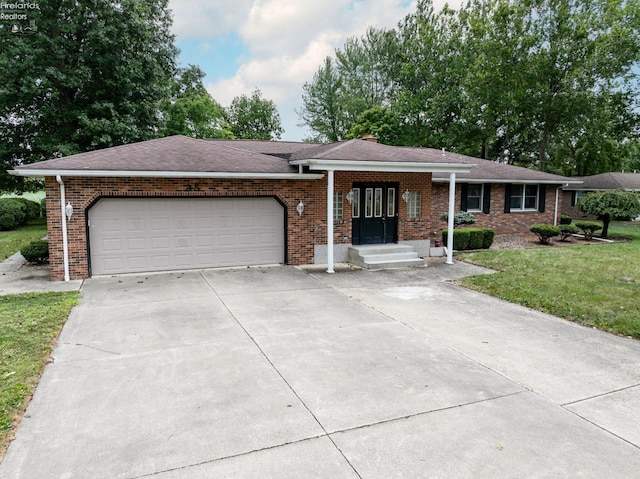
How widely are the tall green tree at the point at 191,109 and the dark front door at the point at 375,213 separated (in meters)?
19.7

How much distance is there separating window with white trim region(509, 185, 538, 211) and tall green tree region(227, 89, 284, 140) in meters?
30.5

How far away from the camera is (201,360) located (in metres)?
5.28

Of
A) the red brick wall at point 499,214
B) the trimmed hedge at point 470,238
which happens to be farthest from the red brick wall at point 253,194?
the red brick wall at point 499,214

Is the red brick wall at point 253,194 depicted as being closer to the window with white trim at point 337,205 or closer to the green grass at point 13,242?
the window with white trim at point 337,205

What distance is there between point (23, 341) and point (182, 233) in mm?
5403

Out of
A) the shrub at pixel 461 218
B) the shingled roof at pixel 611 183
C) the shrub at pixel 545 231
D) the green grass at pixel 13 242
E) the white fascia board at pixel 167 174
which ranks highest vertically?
the shingled roof at pixel 611 183

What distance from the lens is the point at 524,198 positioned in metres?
18.2

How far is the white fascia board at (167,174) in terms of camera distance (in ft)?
29.9

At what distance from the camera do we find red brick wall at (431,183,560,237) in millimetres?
15836

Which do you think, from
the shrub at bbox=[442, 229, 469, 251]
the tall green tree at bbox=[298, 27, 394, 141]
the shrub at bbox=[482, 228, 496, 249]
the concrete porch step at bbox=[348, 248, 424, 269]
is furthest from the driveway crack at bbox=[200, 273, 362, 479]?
the tall green tree at bbox=[298, 27, 394, 141]

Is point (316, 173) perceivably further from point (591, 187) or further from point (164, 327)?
point (591, 187)

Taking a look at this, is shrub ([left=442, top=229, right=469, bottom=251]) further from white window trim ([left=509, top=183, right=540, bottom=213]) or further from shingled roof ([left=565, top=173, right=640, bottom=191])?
shingled roof ([left=565, top=173, right=640, bottom=191])

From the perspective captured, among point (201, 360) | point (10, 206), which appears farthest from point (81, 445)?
point (10, 206)

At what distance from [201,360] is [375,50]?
36.8 m
